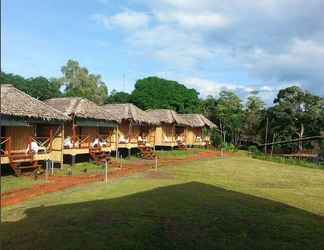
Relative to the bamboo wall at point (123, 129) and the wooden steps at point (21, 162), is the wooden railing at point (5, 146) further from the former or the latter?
the bamboo wall at point (123, 129)

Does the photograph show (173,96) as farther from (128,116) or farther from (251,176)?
(251,176)

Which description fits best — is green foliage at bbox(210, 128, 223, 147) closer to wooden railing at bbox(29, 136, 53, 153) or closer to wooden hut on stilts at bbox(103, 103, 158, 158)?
wooden hut on stilts at bbox(103, 103, 158, 158)

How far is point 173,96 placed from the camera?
173ft

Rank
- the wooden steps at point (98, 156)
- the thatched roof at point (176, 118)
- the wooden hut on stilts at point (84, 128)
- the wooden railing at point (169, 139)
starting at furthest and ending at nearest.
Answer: the wooden railing at point (169, 139), the thatched roof at point (176, 118), the wooden steps at point (98, 156), the wooden hut on stilts at point (84, 128)

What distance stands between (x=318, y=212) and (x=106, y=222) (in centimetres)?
674

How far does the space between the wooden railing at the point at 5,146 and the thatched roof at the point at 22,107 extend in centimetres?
126

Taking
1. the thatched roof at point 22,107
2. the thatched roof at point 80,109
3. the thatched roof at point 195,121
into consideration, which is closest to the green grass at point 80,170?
the thatched roof at point 22,107

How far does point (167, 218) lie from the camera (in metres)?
10.4

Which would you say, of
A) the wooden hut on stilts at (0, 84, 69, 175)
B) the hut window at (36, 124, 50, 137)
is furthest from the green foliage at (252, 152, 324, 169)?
the hut window at (36, 124, 50, 137)

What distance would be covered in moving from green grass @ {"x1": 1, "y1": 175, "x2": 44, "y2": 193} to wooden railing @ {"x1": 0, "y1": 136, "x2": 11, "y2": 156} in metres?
1.13

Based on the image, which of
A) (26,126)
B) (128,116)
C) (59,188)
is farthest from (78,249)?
(128,116)

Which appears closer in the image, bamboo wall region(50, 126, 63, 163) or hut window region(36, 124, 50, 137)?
bamboo wall region(50, 126, 63, 163)

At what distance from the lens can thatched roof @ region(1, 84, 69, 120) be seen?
18000 millimetres

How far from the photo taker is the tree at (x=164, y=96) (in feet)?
167
